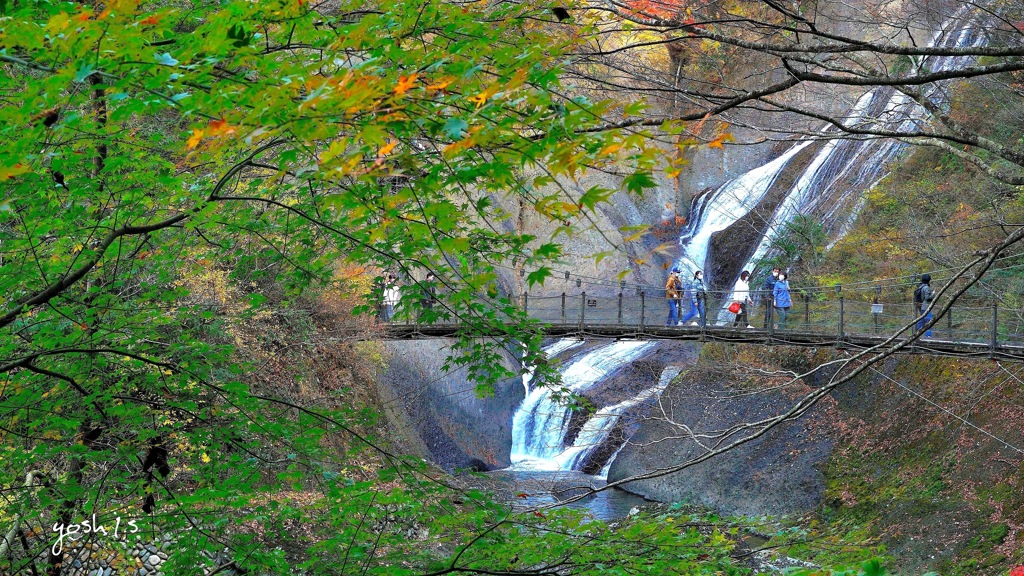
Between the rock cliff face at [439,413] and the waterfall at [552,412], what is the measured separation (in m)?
0.26

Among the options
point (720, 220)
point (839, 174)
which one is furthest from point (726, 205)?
point (839, 174)

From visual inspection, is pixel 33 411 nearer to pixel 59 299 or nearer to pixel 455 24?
pixel 59 299

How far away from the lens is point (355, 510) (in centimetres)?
398

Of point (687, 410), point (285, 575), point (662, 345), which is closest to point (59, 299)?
point (285, 575)

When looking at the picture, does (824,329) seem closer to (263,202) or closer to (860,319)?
(860,319)

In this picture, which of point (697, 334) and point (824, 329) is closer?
point (824, 329)

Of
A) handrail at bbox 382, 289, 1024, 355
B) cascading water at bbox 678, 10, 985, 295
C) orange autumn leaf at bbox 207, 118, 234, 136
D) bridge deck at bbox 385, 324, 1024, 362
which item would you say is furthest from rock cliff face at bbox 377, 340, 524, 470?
orange autumn leaf at bbox 207, 118, 234, 136

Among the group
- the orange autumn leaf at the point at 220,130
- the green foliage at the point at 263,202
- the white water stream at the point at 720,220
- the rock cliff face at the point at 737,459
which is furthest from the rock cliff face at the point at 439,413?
the orange autumn leaf at the point at 220,130

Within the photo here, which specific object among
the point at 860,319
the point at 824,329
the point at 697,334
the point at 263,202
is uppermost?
the point at 263,202

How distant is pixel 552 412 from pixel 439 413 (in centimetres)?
218

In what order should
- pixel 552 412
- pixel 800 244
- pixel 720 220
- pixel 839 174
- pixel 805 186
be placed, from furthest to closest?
pixel 720 220 → pixel 805 186 → pixel 839 174 → pixel 800 244 → pixel 552 412

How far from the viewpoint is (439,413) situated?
15148 mm

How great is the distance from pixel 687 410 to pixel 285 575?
36.9 feet

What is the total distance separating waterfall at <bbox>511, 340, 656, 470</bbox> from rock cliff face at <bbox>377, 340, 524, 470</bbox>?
10.3 inches
